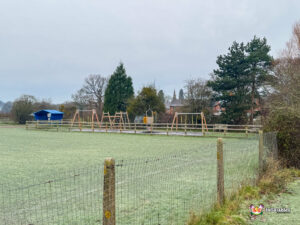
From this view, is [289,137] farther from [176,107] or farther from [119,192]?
[176,107]

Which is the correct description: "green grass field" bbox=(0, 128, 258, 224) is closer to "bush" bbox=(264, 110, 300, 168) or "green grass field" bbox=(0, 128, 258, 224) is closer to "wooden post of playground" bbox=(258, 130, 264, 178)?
"wooden post of playground" bbox=(258, 130, 264, 178)

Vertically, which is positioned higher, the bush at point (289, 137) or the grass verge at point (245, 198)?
the bush at point (289, 137)

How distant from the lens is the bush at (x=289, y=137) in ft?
24.2

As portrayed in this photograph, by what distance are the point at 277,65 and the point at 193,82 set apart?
36.0 ft

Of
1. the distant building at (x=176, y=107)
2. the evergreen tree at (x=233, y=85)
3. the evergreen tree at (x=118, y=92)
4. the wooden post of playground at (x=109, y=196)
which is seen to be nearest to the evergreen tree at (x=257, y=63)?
the evergreen tree at (x=233, y=85)

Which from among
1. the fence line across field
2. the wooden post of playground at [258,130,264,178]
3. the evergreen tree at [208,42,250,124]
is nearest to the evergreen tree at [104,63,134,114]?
the fence line across field

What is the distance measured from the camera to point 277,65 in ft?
79.5

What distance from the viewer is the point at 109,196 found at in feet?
8.87

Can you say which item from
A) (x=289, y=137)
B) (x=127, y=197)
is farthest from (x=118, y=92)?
(x=127, y=197)

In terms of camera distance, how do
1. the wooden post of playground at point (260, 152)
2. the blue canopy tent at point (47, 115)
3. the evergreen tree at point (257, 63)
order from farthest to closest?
the blue canopy tent at point (47, 115), the evergreen tree at point (257, 63), the wooden post of playground at point (260, 152)

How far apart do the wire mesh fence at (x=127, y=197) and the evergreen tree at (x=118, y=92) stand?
120ft

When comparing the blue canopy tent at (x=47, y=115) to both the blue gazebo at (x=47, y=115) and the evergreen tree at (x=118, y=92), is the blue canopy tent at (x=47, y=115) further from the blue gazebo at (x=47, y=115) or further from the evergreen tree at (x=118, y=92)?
the evergreen tree at (x=118, y=92)

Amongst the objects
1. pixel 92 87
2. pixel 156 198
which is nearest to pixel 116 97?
pixel 92 87

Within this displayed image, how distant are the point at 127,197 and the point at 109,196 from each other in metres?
2.74
